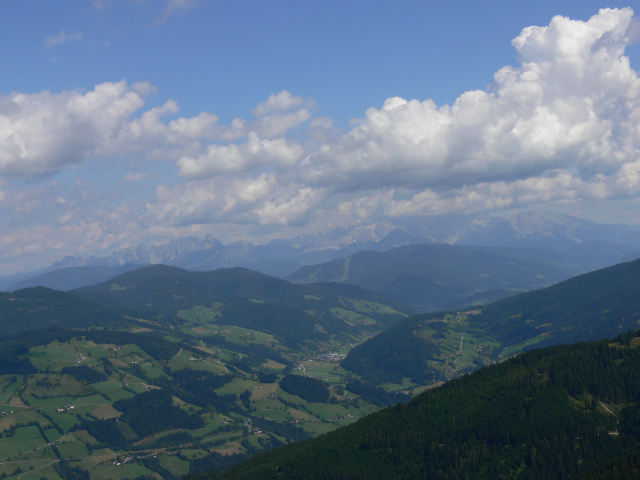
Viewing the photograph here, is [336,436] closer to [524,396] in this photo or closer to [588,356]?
[524,396]

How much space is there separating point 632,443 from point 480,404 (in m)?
43.7

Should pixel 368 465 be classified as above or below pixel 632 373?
below

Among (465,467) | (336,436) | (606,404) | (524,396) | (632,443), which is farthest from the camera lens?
(336,436)

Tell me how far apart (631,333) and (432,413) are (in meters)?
73.6

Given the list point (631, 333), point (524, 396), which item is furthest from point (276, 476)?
point (631, 333)

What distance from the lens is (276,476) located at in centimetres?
15938

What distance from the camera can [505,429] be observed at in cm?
15262

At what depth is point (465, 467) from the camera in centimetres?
14338

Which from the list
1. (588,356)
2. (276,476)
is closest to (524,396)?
(588,356)

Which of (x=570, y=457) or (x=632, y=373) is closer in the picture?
(x=570, y=457)

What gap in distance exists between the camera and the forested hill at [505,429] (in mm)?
138750

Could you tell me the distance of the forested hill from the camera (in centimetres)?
13875

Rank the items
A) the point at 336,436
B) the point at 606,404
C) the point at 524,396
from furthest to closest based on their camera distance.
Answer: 1. the point at 336,436
2. the point at 524,396
3. the point at 606,404

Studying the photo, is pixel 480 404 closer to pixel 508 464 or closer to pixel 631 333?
pixel 508 464
